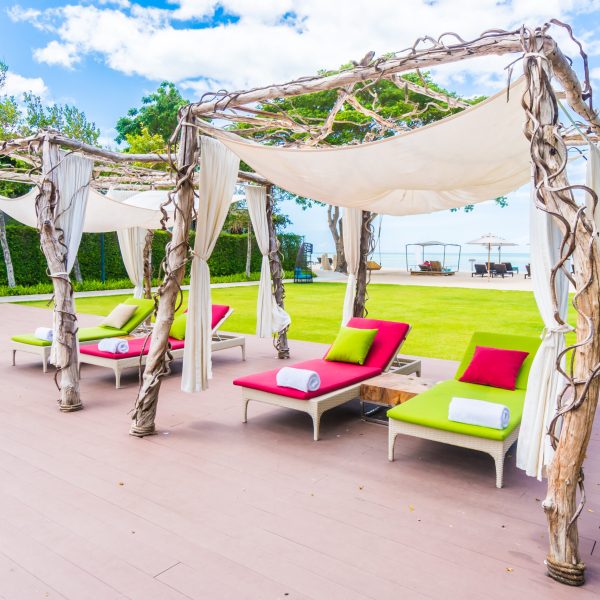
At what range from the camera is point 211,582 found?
7.80 ft

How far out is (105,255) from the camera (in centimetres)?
1778

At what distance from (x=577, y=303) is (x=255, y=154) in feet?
8.71

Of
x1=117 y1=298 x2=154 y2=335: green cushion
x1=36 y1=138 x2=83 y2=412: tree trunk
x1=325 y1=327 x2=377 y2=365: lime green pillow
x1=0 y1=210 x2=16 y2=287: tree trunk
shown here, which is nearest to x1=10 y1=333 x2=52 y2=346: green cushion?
x1=117 y1=298 x2=154 y2=335: green cushion

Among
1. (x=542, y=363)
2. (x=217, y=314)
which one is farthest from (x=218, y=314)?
(x=542, y=363)

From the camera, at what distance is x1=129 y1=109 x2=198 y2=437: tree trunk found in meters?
4.34

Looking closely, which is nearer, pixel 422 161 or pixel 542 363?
pixel 542 363

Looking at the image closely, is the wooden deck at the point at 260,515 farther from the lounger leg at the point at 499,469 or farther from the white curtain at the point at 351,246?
the white curtain at the point at 351,246

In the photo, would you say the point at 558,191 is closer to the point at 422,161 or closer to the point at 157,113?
the point at 422,161

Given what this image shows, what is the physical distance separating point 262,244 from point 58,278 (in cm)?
297

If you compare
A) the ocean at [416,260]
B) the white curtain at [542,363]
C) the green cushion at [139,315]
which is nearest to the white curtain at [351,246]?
the green cushion at [139,315]

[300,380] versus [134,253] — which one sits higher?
[134,253]

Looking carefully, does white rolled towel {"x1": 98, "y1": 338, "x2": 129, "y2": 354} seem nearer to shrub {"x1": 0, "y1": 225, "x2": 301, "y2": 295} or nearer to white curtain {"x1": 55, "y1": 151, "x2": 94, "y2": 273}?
white curtain {"x1": 55, "y1": 151, "x2": 94, "y2": 273}

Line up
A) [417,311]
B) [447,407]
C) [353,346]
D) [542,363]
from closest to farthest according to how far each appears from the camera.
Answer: [542,363]
[447,407]
[353,346]
[417,311]

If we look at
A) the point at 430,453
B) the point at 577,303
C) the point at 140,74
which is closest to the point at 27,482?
the point at 430,453
